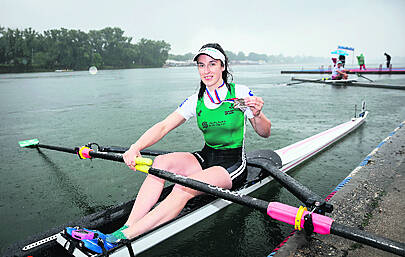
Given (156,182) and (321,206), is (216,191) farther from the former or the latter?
(321,206)

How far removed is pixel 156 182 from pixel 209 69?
1280 mm

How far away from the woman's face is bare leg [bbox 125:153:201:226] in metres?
0.86

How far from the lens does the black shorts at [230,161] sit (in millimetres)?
2875

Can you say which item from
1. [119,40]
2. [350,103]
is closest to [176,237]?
[350,103]

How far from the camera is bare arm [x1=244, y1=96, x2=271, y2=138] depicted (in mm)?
2402

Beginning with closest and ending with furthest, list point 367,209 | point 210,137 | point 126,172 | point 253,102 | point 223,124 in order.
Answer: point 253,102 < point 367,209 < point 223,124 < point 210,137 < point 126,172

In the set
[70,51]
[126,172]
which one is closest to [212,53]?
[126,172]

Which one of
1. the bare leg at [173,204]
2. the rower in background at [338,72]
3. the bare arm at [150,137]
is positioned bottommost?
the bare leg at [173,204]

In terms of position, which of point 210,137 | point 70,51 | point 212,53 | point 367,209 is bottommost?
point 367,209

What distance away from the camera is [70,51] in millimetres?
84062

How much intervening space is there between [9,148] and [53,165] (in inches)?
79.5

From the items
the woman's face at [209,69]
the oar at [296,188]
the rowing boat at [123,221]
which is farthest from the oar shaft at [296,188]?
the woman's face at [209,69]

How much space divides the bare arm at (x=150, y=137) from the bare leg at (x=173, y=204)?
1.82 feet

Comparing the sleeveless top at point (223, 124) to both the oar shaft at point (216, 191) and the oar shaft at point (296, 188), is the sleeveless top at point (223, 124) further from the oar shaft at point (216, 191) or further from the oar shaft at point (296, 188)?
the oar shaft at point (216, 191)
